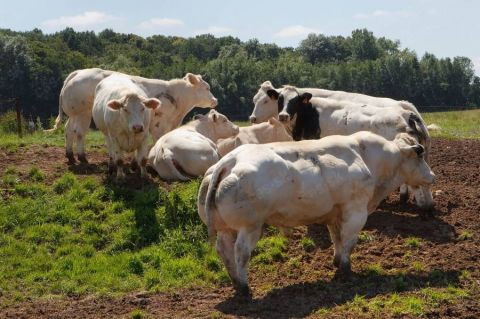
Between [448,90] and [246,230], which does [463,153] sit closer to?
[246,230]

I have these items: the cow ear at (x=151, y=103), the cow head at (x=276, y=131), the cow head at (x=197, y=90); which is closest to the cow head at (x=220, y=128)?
the cow head at (x=276, y=131)

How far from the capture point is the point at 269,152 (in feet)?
30.7

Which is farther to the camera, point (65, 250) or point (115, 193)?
point (115, 193)

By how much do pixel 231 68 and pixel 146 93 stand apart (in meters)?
56.1

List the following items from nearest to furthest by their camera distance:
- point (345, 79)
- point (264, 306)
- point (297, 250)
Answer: point (264, 306), point (297, 250), point (345, 79)

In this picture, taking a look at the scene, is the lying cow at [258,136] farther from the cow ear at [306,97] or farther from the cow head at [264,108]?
the cow ear at [306,97]

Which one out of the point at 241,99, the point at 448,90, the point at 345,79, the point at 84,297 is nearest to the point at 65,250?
the point at 84,297

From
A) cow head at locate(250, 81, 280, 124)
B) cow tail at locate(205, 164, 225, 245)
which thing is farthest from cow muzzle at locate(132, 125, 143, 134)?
cow tail at locate(205, 164, 225, 245)

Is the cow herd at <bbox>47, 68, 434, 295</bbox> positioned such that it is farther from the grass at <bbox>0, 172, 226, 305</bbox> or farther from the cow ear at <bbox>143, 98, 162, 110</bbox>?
the grass at <bbox>0, 172, 226, 305</bbox>

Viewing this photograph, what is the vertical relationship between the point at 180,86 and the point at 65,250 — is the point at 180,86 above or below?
above

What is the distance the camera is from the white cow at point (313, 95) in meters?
14.6

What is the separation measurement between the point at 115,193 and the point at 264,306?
256 inches

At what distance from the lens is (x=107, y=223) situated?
13.5 meters

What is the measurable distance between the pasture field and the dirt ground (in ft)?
0.06
